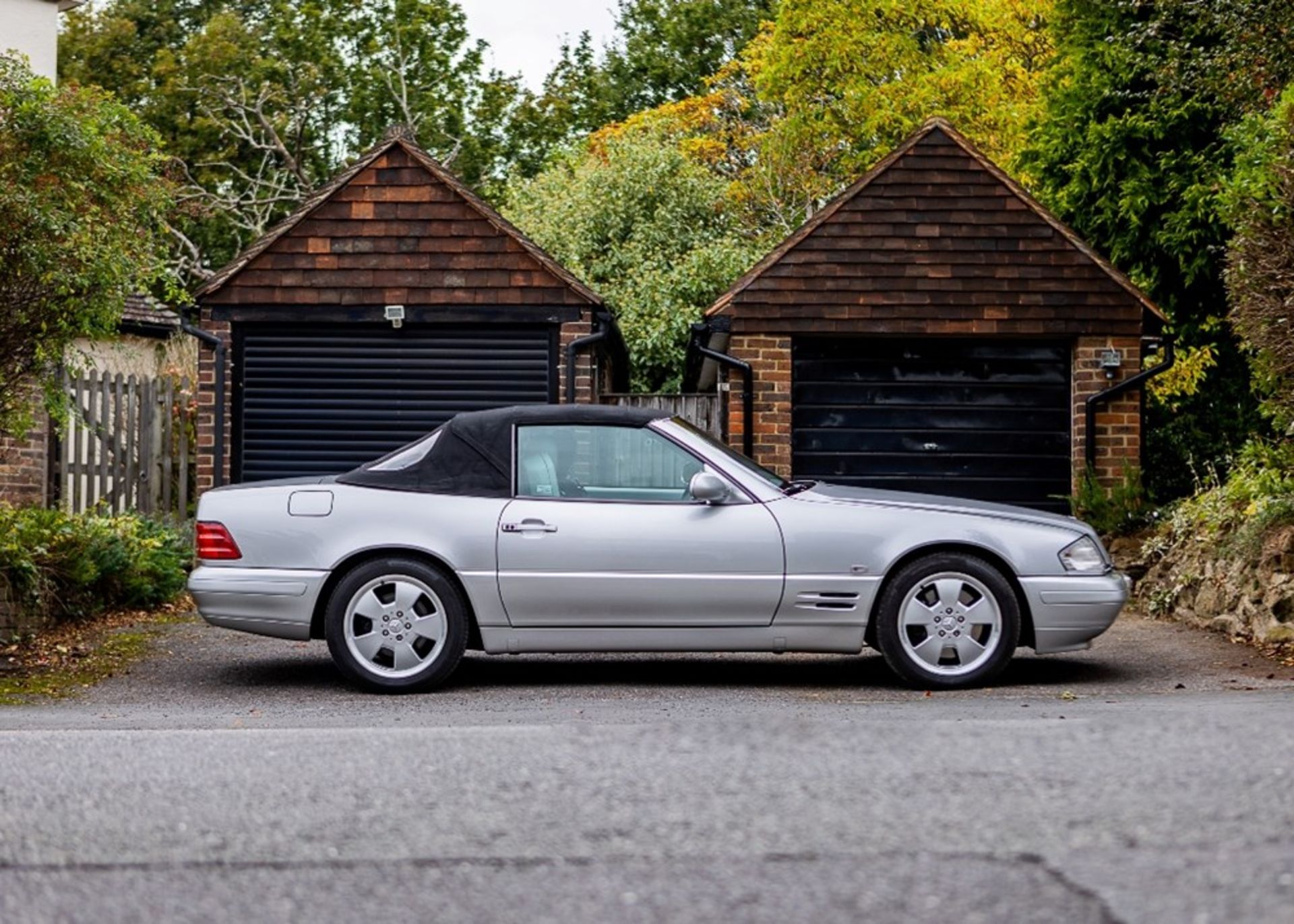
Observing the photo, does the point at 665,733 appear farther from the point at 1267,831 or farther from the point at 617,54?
the point at 617,54

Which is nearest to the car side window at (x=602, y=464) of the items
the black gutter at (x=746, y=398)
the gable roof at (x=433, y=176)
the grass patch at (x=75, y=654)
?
the grass patch at (x=75, y=654)

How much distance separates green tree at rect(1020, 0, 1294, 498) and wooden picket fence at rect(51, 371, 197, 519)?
10.9 m

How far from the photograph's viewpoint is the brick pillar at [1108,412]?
17.4 m

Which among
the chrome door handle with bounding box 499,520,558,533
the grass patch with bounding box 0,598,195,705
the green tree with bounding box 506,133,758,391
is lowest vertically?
the grass patch with bounding box 0,598,195,705

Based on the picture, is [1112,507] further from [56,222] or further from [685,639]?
[56,222]

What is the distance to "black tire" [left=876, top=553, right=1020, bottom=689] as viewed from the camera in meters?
9.48

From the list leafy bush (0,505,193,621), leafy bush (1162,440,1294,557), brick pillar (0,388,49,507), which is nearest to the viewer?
leafy bush (0,505,193,621)

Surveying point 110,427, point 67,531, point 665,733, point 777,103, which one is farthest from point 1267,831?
point 777,103

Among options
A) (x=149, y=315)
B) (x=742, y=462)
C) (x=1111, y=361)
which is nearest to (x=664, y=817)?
(x=742, y=462)

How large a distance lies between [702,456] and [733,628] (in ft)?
3.16

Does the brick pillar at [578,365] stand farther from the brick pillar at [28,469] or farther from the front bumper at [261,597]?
the front bumper at [261,597]

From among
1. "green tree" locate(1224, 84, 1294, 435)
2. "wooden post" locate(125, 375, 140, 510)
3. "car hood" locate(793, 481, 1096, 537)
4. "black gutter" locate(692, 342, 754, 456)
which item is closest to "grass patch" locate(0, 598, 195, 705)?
"car hood" locate(793, 481, 1096, 537)

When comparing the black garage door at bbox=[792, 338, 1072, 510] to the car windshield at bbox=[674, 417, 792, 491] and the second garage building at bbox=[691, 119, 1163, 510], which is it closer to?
the second garage building at bbox=[691, 119, 1163, 510]

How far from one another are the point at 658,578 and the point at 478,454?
1252 millimetres
